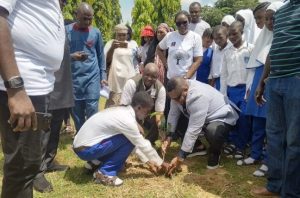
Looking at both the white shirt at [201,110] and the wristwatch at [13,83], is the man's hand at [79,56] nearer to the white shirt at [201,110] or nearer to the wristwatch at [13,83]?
the white shirt at [201,110]

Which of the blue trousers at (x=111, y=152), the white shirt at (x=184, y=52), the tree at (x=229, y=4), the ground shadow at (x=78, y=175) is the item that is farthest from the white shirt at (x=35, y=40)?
the tree at (x=229, y=4)

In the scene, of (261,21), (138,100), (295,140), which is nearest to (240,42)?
(261,21)

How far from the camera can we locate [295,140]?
2.87 meters

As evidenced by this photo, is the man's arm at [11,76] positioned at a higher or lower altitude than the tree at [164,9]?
higher

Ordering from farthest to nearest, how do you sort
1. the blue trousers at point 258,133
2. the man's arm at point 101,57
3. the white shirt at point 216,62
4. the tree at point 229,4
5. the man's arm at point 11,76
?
the tree at point 229,4 < the white shirt at point 216,62 < the man's arm at point 101,57 < the blue trousers at point 258,133 < the man's arm at point 11,76

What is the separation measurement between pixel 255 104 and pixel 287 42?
135cm

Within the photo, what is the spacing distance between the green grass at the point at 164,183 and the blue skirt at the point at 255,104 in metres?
0.68

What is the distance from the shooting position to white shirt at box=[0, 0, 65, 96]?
186 centimetres

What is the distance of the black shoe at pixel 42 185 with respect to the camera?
11.6 ft

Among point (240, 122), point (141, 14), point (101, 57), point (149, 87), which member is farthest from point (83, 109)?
point (141, 14)

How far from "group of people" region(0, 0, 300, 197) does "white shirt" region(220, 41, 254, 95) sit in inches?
0.5

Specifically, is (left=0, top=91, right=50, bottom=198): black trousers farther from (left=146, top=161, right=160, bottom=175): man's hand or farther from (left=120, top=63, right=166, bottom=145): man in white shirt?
(left=120, top=63, right=166, bottom=145): man in white shirt

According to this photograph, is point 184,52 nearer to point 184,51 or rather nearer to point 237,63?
point 184,51

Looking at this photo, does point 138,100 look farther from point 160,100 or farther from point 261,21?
point 261,21
